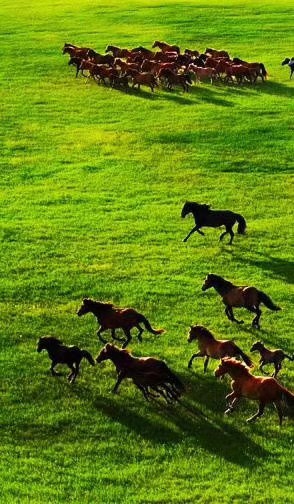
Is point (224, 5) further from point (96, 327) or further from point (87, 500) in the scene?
point (87, 500)

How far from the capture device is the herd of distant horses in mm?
33094

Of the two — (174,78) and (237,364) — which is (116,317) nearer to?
(237,364)

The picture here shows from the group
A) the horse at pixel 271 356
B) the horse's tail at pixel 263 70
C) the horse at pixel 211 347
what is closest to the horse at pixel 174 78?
the horse's tail at pixel 263 70

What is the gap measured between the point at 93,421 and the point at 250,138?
1638cm

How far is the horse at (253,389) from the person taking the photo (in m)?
11.8

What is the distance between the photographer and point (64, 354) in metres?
13.1

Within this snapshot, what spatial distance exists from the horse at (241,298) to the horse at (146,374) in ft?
8.85

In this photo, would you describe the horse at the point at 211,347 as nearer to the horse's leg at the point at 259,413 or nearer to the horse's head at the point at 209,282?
the horse's leg at the point at 259,413

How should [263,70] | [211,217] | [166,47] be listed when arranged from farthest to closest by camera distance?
[166,47] < [263,70] < [211,217]

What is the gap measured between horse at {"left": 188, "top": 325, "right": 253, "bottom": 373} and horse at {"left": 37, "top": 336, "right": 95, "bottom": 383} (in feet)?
5.61

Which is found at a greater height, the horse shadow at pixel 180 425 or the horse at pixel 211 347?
the horse at pixel 211 347

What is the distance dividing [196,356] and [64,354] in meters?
2.13

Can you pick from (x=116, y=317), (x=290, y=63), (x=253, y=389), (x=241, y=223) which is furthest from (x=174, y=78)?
(x=253, y=389)

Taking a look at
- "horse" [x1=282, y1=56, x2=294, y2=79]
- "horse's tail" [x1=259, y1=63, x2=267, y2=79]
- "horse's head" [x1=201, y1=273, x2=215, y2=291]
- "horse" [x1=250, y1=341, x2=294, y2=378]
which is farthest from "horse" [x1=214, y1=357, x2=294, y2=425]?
"horse" [x1=282, y1=56, x2=294, y2=79]
